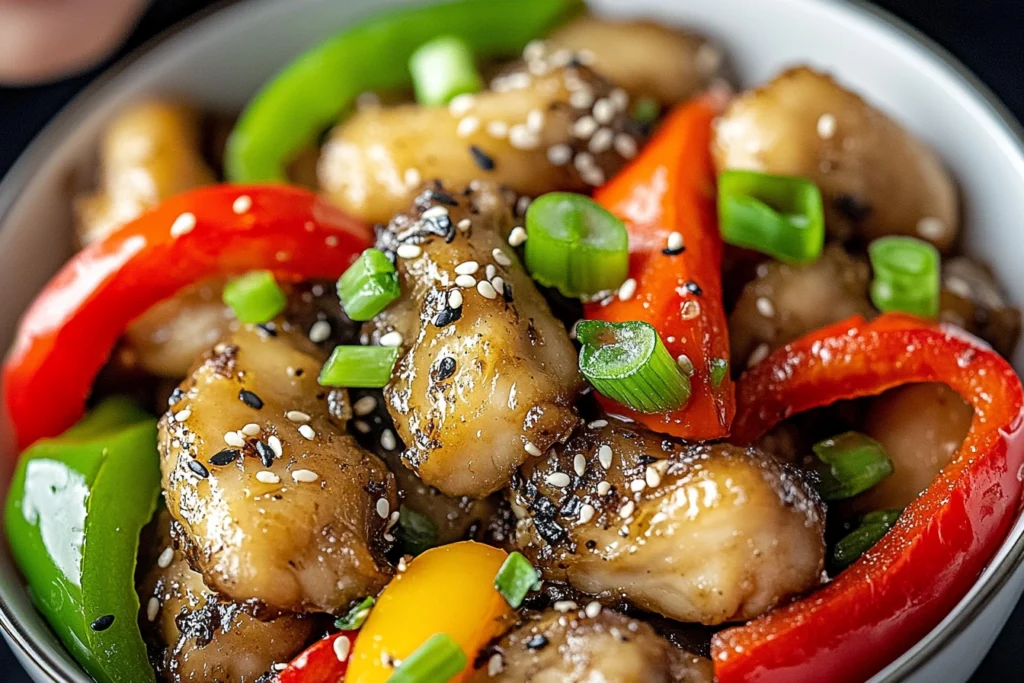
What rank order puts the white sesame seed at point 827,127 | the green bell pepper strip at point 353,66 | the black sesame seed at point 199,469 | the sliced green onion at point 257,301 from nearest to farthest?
the black sesame seed at point 199,469, the sliced green onion at point 257,301, the white sesame seed at point 827,127, the green bell pepper strip at point 353,66

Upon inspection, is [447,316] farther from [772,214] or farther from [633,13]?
[633,13]

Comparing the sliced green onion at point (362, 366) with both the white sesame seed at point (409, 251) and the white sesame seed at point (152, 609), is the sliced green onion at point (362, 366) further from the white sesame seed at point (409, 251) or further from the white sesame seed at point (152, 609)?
the white sesame seed at point (152, 609)

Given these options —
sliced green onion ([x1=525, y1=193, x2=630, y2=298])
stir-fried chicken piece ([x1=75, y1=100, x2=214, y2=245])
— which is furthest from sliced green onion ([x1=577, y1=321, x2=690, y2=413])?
stir-fried chicken piece ([x1=75, y1=100, x2=214, y2=245])

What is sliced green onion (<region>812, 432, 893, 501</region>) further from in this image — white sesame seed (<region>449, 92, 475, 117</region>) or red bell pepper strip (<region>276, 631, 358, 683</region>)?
white sesame seed (<region>449, 92, 475, 117</region>)

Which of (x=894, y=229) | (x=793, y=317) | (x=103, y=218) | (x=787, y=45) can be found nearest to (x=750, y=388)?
(x=793, y=317)

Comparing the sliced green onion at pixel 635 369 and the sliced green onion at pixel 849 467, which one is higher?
the sliced green onion at pixel 635 369

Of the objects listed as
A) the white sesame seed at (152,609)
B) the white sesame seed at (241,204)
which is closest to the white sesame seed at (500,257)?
the white sesame seed at (241,204)

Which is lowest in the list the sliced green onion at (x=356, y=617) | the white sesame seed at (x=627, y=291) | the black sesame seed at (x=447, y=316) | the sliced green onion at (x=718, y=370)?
the sliced green onion at (x=356, y=617)

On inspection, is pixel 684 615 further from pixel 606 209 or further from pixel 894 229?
pixel 894 229

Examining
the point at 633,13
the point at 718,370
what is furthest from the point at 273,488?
the point at 633,13
